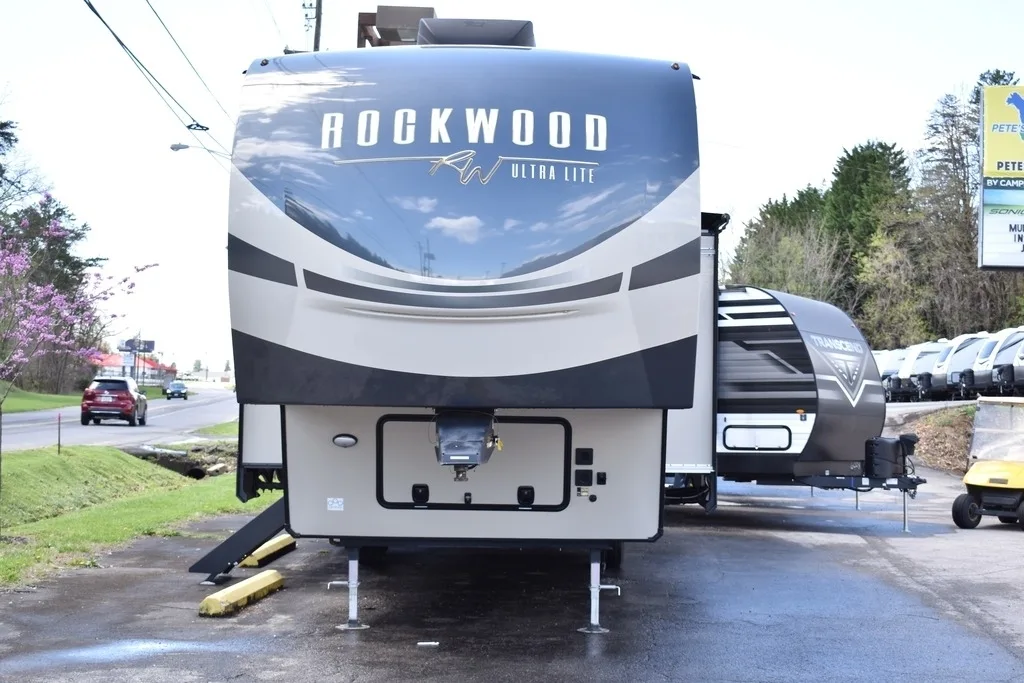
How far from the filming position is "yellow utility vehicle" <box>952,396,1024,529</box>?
15.1 metres

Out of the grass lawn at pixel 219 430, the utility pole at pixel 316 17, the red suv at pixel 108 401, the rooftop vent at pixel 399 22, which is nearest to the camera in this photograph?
the rooftop vent at pixel 399 22

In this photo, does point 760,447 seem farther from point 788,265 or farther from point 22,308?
point 788,265

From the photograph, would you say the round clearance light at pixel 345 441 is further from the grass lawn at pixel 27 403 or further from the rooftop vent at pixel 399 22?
the grass lawn at pixel 27 403

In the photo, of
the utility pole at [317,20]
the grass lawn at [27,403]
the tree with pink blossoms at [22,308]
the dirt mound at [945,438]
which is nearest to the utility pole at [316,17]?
the utility pole at [317,20]

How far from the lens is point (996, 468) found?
15383 mm

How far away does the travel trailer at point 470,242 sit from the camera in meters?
6.37

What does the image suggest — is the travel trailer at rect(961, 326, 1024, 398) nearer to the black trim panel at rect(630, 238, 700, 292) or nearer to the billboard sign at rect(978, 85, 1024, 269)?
the billboard sign at rect(978, 85, 1024, 269)

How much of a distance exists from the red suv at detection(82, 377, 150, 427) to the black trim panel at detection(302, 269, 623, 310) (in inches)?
1196

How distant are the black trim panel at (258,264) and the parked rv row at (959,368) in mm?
19345

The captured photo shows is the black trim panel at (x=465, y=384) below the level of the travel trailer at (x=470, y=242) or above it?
below

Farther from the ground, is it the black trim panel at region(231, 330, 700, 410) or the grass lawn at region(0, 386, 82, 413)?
the black trim panel at region(231, 330, 700, 410)

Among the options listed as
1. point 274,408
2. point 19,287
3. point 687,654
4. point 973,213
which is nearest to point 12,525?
point 19,287

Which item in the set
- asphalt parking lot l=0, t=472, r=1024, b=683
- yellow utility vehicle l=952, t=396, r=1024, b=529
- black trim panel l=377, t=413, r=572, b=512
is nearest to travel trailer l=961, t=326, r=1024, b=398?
yellow utility vehicle l=952, t=396, r=1024, b=529

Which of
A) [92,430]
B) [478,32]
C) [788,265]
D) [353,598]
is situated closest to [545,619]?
[353,598]
